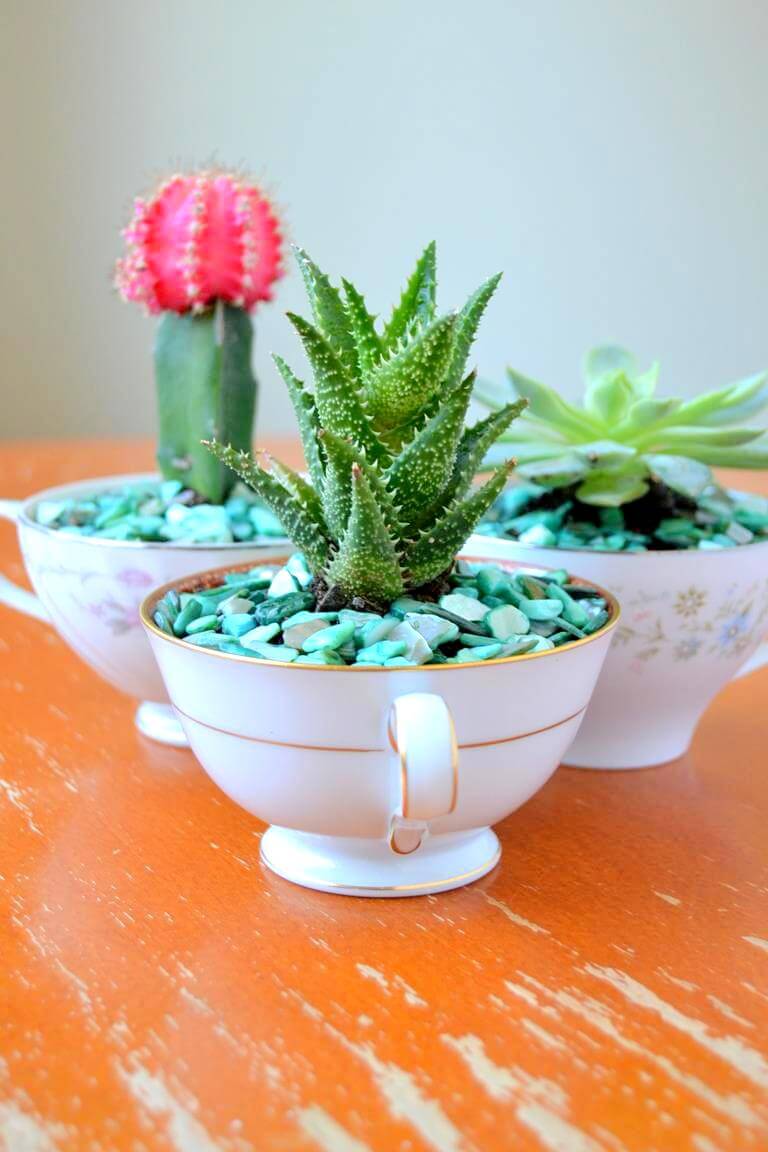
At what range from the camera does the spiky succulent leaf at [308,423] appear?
0.45 m

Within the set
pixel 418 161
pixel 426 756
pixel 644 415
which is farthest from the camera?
pixel 418 161

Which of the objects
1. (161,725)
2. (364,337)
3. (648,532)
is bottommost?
(161,725)

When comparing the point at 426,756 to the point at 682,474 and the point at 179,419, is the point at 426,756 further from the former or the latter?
the point at 179,419

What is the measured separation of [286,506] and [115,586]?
0.48 feet

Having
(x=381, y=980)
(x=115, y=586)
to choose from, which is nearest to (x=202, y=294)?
(x=115, y=586)

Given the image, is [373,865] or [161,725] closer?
[373,865]

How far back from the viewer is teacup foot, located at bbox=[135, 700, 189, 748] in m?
0.59

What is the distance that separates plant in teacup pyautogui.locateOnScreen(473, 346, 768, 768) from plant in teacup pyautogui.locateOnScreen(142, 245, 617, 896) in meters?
0.06

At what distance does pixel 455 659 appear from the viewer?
0.41 m

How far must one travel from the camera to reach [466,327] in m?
0.45

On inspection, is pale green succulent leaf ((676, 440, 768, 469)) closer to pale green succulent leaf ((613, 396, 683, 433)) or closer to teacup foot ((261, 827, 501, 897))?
pale green succulent leaf ((613, 396, 683, 433))

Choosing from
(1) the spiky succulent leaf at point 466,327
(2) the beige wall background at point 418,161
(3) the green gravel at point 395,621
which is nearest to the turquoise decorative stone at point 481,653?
(3) the green gravel at point 395,621

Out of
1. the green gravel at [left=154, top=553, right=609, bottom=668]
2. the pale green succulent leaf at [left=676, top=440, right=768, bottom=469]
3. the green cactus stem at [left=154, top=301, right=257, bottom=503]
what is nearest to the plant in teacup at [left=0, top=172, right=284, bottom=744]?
the green cactus stem at [left=154, top=301, right=257, bottom=503]

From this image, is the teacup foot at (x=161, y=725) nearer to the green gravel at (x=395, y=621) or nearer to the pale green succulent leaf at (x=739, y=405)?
the green gravel at (x=395, y=621)
